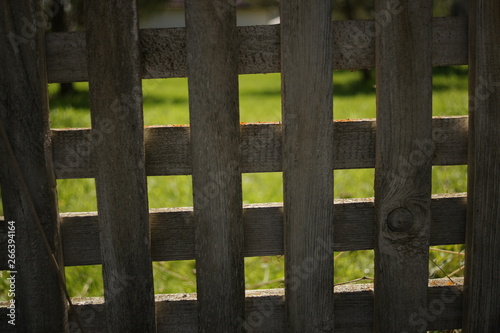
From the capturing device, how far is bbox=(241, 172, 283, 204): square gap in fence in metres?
4.98

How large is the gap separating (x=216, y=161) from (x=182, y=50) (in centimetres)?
41

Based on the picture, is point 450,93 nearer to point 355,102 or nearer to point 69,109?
point 355,102

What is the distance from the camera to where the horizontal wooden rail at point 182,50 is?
6.23 ft

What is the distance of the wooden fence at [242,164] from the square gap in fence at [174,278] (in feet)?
4.28

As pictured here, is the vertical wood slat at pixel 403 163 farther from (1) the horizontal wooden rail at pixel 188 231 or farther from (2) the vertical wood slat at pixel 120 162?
(2) the vertical wood slat at pixel 120 162

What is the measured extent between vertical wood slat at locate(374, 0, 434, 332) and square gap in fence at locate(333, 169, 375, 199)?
2.63 metres

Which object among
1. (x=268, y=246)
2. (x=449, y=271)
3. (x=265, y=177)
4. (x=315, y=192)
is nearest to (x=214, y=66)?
(x=315, y=192)

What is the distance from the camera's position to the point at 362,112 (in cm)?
793

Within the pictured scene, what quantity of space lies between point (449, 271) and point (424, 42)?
165 cm

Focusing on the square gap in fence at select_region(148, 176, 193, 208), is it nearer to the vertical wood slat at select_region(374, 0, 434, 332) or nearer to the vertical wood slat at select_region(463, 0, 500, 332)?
the vertical wood slat at select_region(374, 0, 434, 332)

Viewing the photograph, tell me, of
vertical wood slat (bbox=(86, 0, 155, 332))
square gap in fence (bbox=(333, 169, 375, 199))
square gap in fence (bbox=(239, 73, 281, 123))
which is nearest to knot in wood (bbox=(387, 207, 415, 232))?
vertical wood slat (bbox=(86, 0, 155, 332))

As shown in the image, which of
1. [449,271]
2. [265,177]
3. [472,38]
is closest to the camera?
[472,38]

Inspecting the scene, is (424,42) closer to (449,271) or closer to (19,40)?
(19,40)

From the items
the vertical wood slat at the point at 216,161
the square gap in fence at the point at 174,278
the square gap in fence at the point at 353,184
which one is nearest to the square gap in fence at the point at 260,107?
the square gap in fence at the point at 353,184
